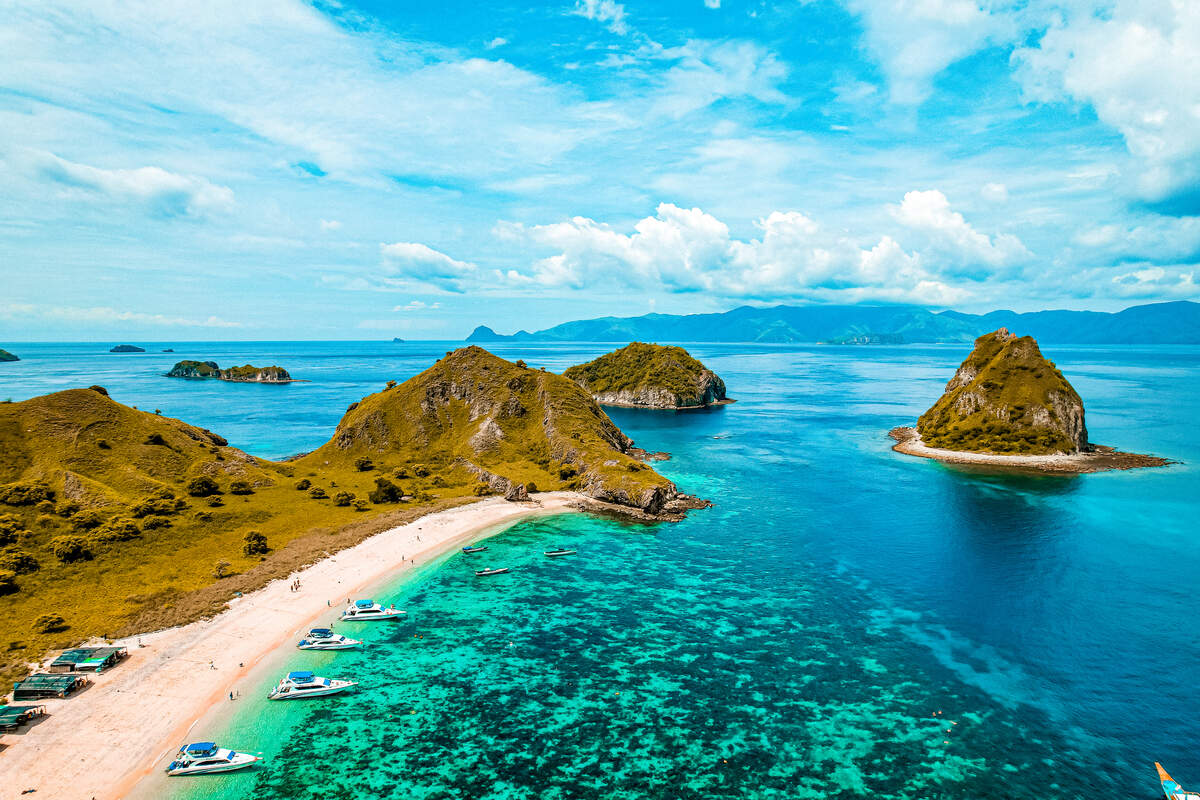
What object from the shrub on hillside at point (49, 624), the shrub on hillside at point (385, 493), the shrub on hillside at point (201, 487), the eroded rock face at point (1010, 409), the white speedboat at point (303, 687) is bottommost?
the white speedboat at point (303, 687)

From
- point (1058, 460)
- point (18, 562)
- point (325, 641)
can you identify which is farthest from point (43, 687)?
point (1058, 460)

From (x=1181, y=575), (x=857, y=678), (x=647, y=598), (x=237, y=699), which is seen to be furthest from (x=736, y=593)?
(x=1181, y=575)

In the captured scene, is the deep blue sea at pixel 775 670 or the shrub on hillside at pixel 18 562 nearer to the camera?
the deep blue sea at pixel 775 670

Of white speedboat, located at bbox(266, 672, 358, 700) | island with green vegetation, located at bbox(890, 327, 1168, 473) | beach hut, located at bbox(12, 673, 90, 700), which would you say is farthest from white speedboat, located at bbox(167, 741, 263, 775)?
island with green vegetation, located at bbox(890, 327, 1168, 473)

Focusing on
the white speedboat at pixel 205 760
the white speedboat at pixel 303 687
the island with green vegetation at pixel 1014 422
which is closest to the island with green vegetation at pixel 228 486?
the white speedboat at pixel 303 687

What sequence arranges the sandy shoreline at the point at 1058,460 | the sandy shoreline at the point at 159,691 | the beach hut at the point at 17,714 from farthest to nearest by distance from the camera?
the sandy shoreline at the point at 1058,460 < the beach hut at the point at 17,714 < the sandy shoreline at the point at 159,691

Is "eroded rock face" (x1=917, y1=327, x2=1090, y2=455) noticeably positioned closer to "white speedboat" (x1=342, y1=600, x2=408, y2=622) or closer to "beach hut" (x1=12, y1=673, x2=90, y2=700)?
"white speedboat" (x1=342, y1=600, x2=408, y2=622)

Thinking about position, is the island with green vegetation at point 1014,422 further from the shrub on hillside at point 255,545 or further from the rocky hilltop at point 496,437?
the shrub on hillside at point 255,545
